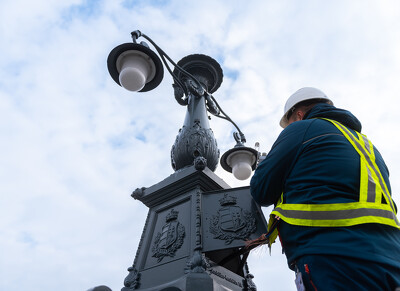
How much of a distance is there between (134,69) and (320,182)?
8.77 feet

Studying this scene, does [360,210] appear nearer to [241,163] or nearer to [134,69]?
[134,69]

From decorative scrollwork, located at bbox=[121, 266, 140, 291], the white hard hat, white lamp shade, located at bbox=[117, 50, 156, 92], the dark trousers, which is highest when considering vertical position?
white lamp shade, located at bbox=[117, 50, 156, 92]

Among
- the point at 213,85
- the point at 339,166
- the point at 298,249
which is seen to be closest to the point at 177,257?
the point at 298,249

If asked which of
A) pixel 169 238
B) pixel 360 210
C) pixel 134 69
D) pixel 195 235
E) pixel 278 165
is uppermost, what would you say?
pixel 134 69

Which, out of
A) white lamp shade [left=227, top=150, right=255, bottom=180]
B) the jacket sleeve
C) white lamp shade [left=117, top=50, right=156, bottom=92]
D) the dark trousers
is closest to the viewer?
the dark trousers

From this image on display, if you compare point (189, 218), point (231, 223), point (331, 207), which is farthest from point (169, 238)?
point (331, 207)

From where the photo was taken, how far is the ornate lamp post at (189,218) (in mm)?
2902

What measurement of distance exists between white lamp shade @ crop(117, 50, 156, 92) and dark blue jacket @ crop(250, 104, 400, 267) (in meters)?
2.15

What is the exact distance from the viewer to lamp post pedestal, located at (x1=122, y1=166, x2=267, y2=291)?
284 cm

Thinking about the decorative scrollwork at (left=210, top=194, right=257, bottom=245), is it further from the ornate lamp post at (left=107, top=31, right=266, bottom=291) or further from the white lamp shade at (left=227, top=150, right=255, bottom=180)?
the white lamp shade at (left=227, top=150, right=255, bottom=180)

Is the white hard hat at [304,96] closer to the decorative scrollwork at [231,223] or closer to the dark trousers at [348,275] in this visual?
the decorative scrollwork at [231,223]

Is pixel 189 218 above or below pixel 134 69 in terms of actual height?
below

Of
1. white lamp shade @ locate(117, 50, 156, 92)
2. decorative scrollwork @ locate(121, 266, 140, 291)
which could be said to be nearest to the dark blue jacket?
decorative scrollwork @ locate(121, 266, 140, 291)

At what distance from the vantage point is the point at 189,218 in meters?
3.28
